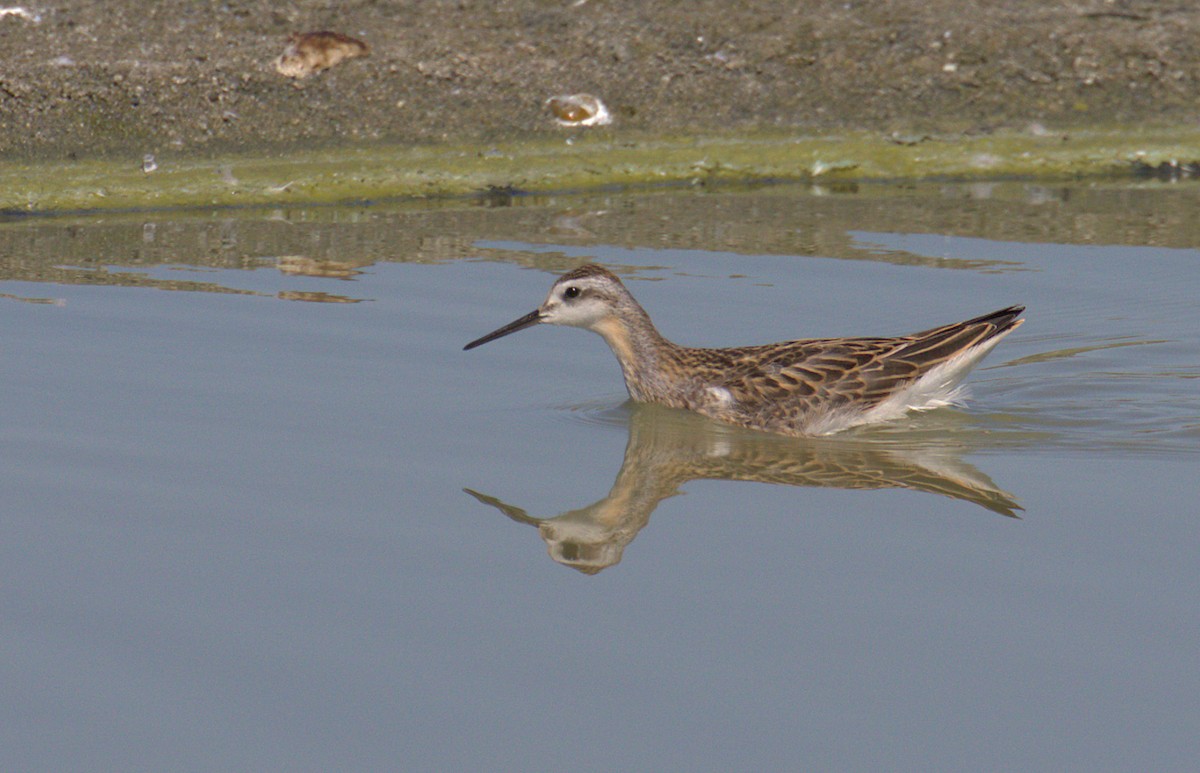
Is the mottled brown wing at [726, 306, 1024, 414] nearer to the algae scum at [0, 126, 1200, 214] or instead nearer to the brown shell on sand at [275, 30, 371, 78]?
the algae scum at [0, 126, 1200, 214]

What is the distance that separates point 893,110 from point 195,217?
5414 mm

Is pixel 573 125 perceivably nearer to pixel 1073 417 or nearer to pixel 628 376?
pixel 628 376

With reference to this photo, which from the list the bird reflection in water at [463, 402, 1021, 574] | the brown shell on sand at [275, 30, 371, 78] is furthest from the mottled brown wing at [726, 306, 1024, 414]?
the brown shell on sand at [275, 30, 371, 78]

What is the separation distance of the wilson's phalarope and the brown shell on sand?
4793 millimetres

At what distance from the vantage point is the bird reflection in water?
627cm

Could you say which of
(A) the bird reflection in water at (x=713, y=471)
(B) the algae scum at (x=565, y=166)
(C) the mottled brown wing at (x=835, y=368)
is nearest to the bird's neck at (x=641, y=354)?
(A) the bird reflection in water at (x=713, y=471)

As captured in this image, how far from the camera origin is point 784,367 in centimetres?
835

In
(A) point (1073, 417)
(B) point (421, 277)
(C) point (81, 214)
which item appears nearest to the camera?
(A) point (1073, 417)

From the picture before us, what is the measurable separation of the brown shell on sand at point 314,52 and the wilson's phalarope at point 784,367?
15.7ft

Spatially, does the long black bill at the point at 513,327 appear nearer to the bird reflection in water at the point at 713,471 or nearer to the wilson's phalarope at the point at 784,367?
the wilson's phalarope at the point at 784,367

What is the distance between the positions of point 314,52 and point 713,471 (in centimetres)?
655

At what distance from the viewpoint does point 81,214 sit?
38.0ft

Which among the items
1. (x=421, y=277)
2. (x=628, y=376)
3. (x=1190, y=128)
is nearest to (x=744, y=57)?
(x=1190, y=128)

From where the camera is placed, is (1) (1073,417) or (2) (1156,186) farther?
(2) (1156,186)
